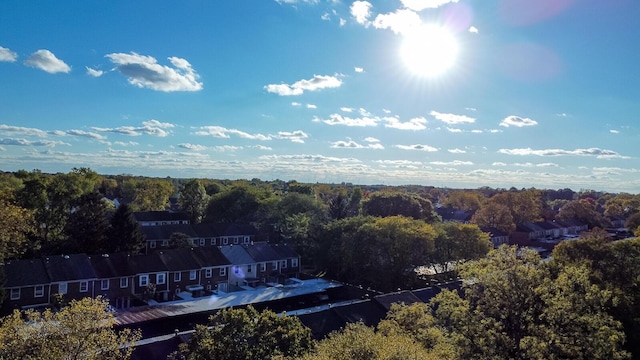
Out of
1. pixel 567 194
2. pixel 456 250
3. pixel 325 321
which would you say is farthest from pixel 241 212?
pixel 567 194

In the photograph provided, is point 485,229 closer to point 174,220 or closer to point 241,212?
point 241,212

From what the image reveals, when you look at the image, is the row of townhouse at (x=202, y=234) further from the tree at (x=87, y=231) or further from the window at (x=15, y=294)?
the window at (x=15, y=294)

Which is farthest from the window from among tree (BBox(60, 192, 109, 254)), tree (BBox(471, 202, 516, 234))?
tree (BBox(471, 202, 516, 234))

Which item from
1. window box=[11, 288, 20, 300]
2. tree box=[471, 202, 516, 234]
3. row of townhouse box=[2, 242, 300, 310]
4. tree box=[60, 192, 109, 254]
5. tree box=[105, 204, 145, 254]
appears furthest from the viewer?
tree box=[471, 202, 516, 234]

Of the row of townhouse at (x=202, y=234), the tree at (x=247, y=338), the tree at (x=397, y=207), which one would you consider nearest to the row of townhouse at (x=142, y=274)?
the row of townhouse at (x=202, y=234)

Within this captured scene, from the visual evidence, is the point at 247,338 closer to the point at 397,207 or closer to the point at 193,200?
the point at 397,207

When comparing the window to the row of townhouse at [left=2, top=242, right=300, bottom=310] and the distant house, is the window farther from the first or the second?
the distant house

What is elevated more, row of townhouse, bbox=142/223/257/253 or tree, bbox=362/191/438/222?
tree, bbox=362/191/438/222
